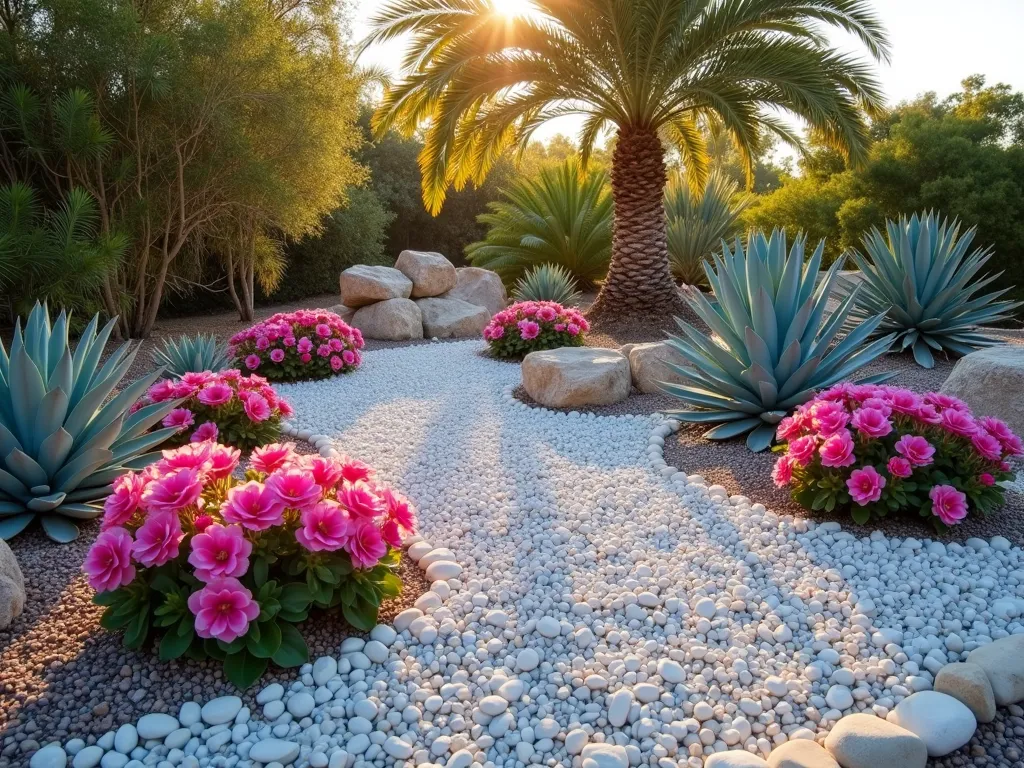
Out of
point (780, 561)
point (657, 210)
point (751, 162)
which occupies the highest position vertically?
point (751, 162)

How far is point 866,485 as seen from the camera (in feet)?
9.83

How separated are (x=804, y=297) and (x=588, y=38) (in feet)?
16.0

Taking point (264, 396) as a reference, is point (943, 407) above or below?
above

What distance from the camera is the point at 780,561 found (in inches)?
114

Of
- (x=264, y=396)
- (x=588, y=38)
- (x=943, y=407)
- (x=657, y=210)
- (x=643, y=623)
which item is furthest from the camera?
(x=657, y=210)

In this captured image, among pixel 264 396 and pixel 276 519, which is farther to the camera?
pixel 264 396

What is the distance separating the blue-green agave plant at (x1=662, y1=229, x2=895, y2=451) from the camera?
4.18m

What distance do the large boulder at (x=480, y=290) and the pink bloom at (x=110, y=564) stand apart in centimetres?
921

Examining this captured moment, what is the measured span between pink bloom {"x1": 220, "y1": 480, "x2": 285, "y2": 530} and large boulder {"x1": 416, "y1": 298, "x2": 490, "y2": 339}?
306 inches

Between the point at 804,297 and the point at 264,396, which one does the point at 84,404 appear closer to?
the point at 264,396

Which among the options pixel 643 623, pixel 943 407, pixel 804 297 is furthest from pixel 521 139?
pixel 643 623

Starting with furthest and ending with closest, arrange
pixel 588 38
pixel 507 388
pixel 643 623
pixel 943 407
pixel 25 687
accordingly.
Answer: pixel 588 38
pixel 507 388
pixel 943 407
pixel 643 623
pixel 25 687

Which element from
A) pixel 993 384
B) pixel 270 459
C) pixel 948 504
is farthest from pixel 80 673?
pixel 993 384

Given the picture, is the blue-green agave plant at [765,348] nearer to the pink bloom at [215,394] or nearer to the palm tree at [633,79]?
the pink bloom at [215,394]
